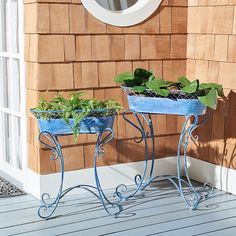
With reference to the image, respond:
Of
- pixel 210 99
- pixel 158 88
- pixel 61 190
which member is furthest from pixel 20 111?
pixel 210 99

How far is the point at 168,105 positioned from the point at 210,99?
26cm

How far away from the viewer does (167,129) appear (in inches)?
159

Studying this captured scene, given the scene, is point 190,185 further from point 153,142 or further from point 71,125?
point 71,125

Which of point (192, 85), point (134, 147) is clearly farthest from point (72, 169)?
point (192, 85)

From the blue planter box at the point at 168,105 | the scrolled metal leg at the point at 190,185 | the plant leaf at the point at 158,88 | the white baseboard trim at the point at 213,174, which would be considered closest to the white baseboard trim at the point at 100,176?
the white baseboard trim at the point at 213,174

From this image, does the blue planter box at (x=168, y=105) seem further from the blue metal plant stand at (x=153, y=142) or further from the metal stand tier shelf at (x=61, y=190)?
the metal stand tier shelf at (x=61, y=190)

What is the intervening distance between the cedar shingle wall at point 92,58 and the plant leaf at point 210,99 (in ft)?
2.63

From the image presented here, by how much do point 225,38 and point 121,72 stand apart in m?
0.74

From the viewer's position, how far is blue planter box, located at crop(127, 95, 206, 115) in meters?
3.22

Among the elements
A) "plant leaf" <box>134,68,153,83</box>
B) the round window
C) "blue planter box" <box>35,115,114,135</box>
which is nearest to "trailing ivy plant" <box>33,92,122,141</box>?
"blue planter box" <box>35,115,114,135</box>

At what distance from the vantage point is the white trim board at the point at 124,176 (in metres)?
3.60

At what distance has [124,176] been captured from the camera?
3.87 metres

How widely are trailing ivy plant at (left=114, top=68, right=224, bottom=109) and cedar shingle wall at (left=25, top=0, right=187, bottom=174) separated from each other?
1.10ft

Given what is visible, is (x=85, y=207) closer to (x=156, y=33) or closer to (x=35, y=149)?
(x=35, y=149)
